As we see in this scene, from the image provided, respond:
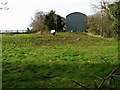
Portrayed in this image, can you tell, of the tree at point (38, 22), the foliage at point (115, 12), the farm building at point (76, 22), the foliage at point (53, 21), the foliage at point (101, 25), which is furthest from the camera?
the farm building at point (76, 22)

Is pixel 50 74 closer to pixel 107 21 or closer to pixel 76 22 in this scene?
pixel 107 21

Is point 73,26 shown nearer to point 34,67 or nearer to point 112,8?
point 112,8

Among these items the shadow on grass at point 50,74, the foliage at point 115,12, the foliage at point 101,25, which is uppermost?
the foliage at point 115,12

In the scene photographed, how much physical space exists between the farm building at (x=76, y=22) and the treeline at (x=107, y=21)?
11.9 m

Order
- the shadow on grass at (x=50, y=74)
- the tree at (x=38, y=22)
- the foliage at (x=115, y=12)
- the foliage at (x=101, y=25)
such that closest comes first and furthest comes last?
the shadow on grass at (x=50, y=74) → the foliage at (x=115, y=12) → the foliage at (x=101, y=25) → the tree at (x=38, y=22)

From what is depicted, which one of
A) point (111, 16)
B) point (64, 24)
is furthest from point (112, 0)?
point (64, 24)

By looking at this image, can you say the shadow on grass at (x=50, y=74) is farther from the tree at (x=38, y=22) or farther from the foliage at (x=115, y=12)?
the tree at (x=38, y=22)

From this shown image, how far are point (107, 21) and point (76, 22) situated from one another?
27643 millimetres

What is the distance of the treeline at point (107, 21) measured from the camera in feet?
131

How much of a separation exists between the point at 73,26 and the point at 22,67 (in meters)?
59.4

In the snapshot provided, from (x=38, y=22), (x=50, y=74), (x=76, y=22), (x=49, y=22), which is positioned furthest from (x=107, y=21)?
(x=50, y=74)

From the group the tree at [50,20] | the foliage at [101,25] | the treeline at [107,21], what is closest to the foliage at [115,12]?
the treeline at [107,21]

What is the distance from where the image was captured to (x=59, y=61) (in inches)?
617

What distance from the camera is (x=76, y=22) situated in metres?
74.1
